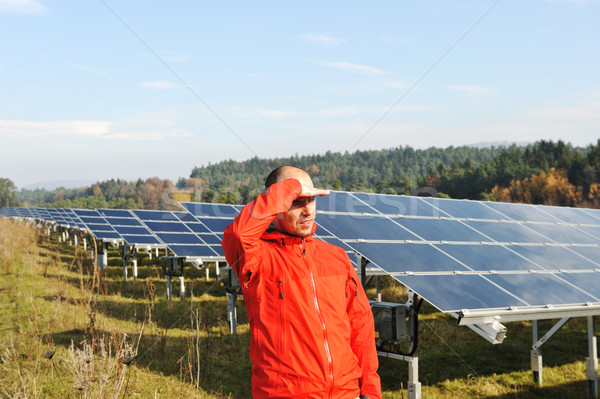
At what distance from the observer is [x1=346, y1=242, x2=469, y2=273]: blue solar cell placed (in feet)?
A: 24.2

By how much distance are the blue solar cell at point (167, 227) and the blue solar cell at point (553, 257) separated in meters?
12.5

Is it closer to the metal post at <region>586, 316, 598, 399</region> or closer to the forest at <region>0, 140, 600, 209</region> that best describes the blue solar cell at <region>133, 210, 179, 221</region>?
the forest at <region>0, 140, 600, 209</region>

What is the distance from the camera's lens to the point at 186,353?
10.2m

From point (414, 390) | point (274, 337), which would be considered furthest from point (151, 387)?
point (274, 337)

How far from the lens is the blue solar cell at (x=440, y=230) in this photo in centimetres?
908

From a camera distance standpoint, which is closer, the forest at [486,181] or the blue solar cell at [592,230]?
the blue solar cell at [592,230]

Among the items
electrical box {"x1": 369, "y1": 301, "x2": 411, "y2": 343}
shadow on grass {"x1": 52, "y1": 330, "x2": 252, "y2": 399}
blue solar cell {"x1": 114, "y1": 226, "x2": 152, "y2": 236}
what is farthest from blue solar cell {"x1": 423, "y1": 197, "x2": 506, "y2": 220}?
blue solar cell {"x1": 114, "y1": 226, "x2": 152, "y2": 236}

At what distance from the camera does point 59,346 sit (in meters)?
9.26

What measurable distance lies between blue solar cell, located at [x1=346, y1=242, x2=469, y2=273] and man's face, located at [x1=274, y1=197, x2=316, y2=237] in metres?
4.12

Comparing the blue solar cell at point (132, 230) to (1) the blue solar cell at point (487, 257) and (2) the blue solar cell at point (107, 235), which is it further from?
(1) the blue solar cell at point (487, 257)

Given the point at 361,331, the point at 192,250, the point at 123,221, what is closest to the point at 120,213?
the point at 123,221

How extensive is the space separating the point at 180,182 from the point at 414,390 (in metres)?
139

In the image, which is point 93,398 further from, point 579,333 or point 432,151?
point 432,151

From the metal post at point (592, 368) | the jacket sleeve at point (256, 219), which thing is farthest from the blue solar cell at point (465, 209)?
the jacket sleeve at point (256, 219)
